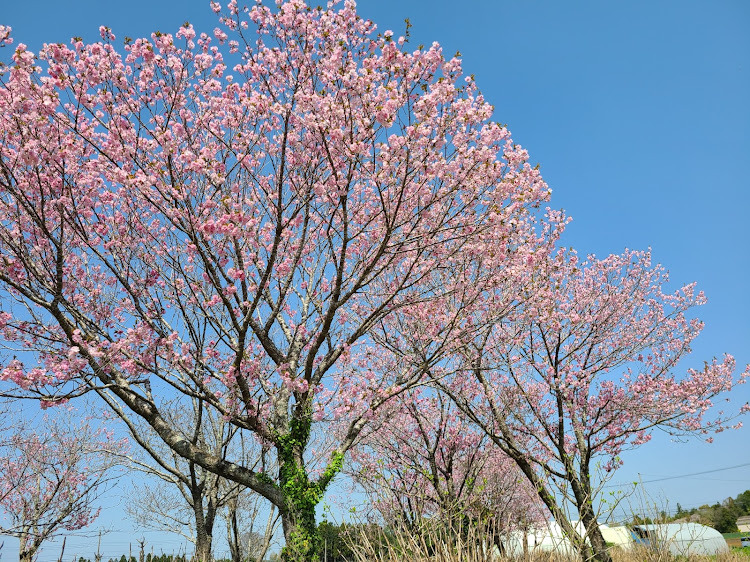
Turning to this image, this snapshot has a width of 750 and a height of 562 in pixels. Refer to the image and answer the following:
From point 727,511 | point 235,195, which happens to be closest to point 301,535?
point 235,195

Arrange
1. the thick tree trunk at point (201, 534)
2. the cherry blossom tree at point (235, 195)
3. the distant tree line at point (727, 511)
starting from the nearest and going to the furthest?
1. the cherry blossom tree at point (235, 195)
2. the thick tree trunk at point (201, 534)
3. the distant tree line at point (727, 511)

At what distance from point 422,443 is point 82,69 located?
12.0 metres

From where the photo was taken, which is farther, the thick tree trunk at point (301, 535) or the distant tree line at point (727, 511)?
the distant tree line at point (727, 511)

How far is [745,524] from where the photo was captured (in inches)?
2697

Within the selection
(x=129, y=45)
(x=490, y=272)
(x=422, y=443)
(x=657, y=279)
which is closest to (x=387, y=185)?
(x=490, y=272)

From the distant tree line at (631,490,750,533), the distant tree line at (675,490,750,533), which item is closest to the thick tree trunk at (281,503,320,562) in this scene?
the distant tree line at (631,490,750,533)

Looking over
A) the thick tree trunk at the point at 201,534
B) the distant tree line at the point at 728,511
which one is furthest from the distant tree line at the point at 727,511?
the thick tree trunk at the point at 201,534

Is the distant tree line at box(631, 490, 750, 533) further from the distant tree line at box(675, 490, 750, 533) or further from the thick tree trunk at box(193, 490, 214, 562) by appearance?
the thick tree trunk at box(193, 490, 214, 562)

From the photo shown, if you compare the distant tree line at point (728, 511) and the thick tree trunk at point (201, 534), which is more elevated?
the thick tree trunk at point (201, 534)

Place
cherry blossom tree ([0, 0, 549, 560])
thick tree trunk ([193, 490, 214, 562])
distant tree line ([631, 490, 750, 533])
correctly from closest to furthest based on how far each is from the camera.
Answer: cherry blossom tree ([0, 0, 549, 560]) < thick tree trunk ([193, 490, 214, 562]) < distant tree line ([631, 490, 750, 533])

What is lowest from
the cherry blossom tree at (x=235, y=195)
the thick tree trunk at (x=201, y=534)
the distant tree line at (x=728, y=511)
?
the distant tree line at (x=728, y=511)

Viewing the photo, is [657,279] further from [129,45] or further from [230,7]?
[129,45]

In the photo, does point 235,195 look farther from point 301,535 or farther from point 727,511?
point 727,511

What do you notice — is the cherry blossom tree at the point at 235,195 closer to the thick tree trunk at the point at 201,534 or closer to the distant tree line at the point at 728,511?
the thick tree trunk at the point at 201,534
